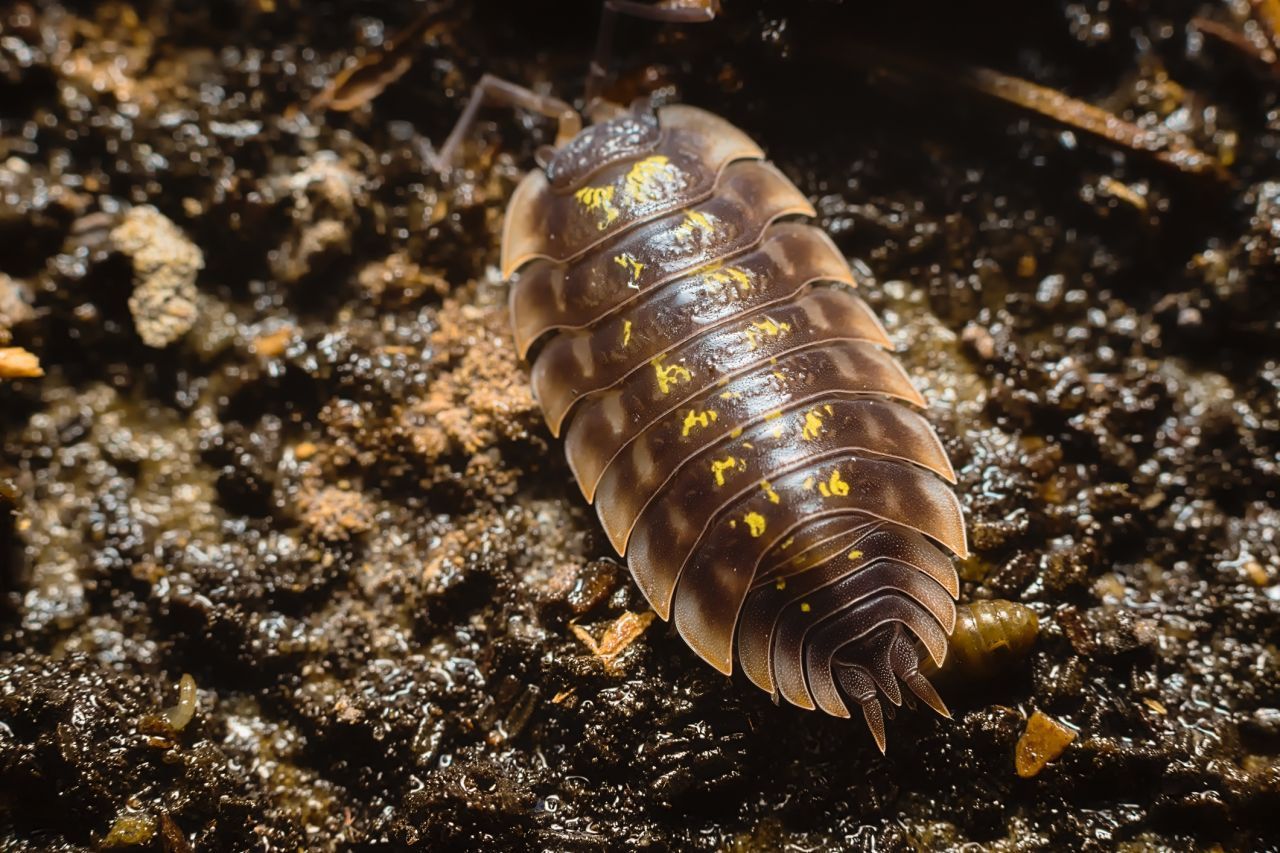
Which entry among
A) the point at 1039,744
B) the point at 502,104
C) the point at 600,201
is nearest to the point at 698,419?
the point at 600,201

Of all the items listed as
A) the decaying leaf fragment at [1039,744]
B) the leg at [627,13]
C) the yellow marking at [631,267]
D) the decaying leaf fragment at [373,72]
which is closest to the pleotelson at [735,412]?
the yellow marking at [631,267]

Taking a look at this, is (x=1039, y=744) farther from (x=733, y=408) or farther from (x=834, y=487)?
(x=733, y=408)

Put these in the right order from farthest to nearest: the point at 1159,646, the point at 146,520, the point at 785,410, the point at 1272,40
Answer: the point at 1272,40
the point at 146,520
the point at 1159,646
the point at 785,410

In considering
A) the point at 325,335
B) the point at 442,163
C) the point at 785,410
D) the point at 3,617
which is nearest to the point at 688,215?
the point at 785,410

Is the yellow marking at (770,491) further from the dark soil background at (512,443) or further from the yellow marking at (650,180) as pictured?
the yellow marking at (650,180)

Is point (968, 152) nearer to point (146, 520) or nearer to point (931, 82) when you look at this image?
point (931, 82)

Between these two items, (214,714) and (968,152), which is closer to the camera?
(214,714)

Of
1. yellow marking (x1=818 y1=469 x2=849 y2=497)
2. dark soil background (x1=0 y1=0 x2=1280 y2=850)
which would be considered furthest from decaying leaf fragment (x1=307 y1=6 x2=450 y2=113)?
yellow marking (x1=818 y1=469 x2=849 y2=497)
